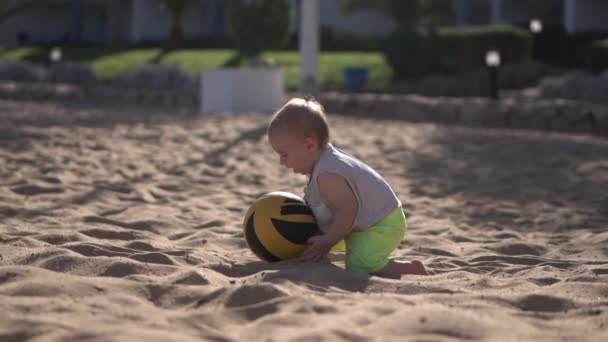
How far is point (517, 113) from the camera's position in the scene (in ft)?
42.1

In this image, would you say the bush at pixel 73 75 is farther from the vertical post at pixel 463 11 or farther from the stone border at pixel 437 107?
the vertical post at pixel 463 11

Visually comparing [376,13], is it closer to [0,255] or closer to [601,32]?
[601,32]

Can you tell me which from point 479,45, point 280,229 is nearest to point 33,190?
point 280,229

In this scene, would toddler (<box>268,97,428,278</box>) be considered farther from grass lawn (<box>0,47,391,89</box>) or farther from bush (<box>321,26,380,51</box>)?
bush (<box>321,26,380,51</box>)

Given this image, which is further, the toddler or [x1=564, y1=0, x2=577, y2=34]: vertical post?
[x1=564, y1=0, x2=577, y2=34]: vertical post

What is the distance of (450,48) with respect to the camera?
19688 millimetres

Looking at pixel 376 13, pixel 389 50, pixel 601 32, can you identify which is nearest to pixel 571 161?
pixel 389 50

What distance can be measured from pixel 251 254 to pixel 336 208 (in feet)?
2.74

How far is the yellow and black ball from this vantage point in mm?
4285

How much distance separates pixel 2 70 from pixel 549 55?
15217 millimetres

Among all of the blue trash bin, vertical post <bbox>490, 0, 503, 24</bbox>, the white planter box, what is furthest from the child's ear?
vertical post <bbox>490, 0, 503, 24</bbox>

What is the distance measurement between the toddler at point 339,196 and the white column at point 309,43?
1077cm

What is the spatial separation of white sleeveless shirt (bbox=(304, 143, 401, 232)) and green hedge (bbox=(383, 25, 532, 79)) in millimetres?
14541

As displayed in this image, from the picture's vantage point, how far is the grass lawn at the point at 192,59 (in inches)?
803
